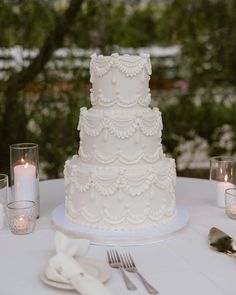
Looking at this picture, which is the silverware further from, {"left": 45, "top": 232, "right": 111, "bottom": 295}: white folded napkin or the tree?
the tree

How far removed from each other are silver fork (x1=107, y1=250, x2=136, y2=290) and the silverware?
31 cm

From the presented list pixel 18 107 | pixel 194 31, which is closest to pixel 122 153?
pixel 18 107

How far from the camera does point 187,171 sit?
4367 mm

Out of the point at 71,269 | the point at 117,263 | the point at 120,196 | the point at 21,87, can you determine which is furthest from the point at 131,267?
the point at 21,87

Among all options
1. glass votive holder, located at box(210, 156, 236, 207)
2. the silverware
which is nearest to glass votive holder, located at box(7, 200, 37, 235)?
the silverware

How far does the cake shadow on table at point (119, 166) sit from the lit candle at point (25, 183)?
15 cm

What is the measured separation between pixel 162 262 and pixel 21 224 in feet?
1.67

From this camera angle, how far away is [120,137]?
69.0 inches

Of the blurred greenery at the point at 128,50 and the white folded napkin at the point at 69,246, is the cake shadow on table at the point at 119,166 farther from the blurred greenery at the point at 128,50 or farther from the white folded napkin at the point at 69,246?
the blurred greenery at the point at 128,50

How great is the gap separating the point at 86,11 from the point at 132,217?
251 cm

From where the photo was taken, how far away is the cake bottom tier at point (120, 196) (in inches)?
67.6

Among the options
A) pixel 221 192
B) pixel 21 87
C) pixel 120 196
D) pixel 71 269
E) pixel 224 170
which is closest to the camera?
pixel 71 269

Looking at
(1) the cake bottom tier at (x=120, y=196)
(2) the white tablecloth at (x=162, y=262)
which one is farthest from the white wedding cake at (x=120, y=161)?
(2) the white tablecloth at (x=162, y=262)

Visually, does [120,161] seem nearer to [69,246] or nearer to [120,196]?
[120,196]
